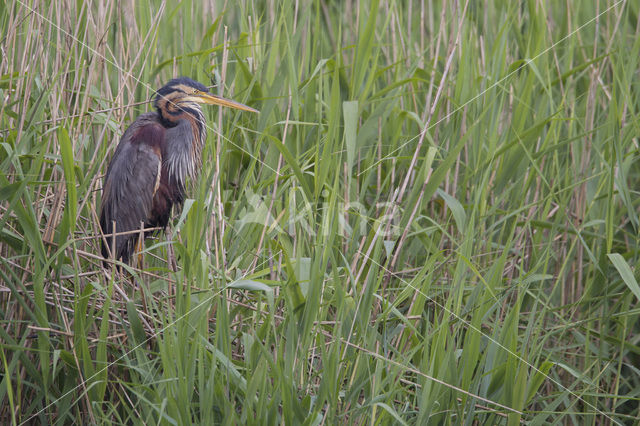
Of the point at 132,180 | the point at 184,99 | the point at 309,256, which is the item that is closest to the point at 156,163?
the point at 132,180

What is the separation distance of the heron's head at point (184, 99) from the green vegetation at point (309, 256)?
76 millimetres

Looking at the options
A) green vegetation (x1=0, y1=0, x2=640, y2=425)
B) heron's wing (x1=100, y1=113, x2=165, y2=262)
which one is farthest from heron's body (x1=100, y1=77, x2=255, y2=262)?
green vegetation (x1=0, y1=0, x2=640, y2=425)

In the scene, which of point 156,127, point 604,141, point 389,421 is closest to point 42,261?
point 156,127

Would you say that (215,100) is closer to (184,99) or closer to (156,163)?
(184,99)

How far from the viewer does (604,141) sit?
2818mm

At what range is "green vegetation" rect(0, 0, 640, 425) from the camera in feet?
6.45

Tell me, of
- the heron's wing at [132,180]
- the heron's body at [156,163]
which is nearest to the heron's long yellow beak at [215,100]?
the heron's body at [156,163]

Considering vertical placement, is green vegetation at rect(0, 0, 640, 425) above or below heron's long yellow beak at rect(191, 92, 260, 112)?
below

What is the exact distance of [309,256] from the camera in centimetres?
240

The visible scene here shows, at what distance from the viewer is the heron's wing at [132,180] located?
2637 mm

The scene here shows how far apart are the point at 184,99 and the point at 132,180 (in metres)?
0.35

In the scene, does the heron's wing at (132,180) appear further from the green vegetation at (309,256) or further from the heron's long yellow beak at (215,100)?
the heron's long yellow beak at (215,100)

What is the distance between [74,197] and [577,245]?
179cm

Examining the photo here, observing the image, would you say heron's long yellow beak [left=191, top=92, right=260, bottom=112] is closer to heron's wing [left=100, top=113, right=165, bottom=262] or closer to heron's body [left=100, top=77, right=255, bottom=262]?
heron's body [left=100, top=77, right=255, bottom=262]
